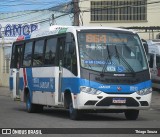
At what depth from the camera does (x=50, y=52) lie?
19.8 metres

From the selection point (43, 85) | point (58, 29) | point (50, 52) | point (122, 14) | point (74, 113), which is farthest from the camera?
point (122, 14)

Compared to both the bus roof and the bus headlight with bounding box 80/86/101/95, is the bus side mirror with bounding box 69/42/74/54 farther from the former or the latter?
the bus headlight with bounding box 80/86/101/95

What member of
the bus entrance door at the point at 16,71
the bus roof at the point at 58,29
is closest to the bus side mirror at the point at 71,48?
the bus roof at the point at 58,29

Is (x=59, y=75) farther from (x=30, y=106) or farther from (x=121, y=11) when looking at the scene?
(x=121, y=11)

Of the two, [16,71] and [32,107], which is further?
[16,71]

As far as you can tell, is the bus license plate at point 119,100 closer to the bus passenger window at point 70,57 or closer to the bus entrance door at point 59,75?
the bus passenger window at point 70,57

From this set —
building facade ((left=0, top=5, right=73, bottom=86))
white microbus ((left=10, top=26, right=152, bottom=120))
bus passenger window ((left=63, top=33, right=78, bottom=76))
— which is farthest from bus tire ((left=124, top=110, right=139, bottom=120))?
building facade ((left=0, top=5, right=73, bottom=86))

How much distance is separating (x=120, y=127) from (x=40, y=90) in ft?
20.4

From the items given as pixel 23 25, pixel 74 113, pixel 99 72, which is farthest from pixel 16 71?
pixel 23 25

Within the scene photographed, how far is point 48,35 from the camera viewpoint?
20172 mm

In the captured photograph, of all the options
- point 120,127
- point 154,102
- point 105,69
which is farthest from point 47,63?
point 154,102

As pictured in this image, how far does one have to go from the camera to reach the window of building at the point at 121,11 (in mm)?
56844

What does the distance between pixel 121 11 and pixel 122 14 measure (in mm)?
341

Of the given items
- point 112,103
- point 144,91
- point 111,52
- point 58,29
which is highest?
point 58,29
